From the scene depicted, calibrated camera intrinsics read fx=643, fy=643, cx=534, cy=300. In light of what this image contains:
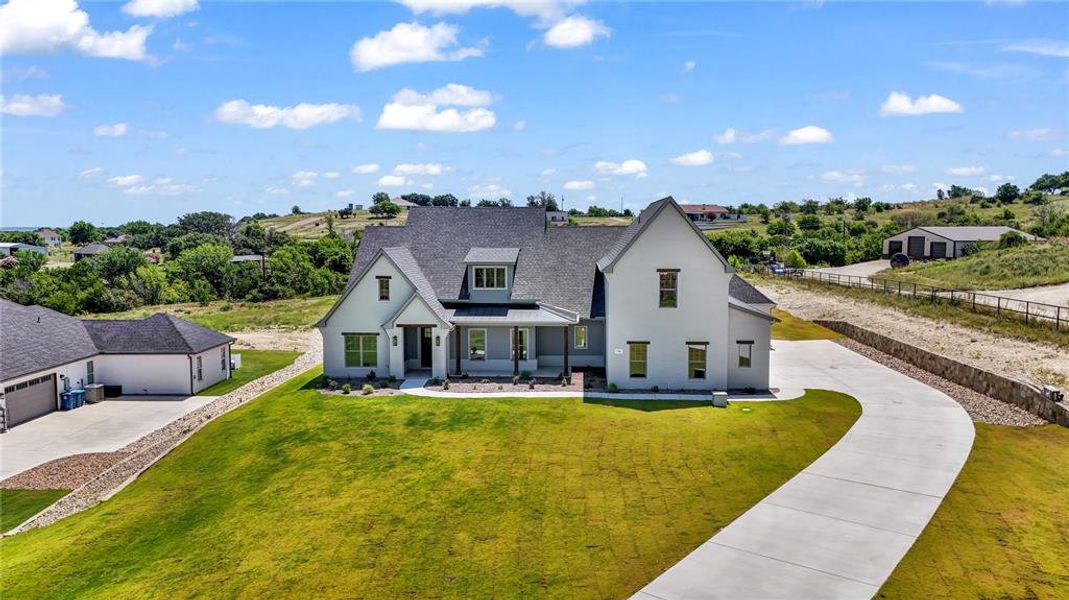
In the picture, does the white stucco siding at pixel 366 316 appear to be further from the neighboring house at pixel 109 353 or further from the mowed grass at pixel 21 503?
the mowed grass at pixel 21 503

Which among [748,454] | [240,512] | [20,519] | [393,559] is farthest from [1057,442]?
[20,519]

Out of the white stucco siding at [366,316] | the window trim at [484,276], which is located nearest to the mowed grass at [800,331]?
the window trim at [484,276]

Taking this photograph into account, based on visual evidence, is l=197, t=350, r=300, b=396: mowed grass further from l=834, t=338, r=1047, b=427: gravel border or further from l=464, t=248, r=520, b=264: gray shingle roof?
l=834, t=338, r=1047, b=427: gravel border

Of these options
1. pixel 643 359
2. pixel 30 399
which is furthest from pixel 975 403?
pixel 30 399

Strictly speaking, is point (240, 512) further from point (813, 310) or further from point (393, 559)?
point (813, 310)

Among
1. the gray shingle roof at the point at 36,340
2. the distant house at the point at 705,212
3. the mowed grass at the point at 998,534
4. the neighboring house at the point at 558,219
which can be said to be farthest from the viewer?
the distant house at the point at 705,212

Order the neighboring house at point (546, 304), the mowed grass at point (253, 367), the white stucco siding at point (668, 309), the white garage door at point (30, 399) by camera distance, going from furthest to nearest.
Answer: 1. the mowed grass at point (253, 367)
2. the neighboring house at point (546, 304)
3. the white stucco siding at point (668, 309)
4. the white garage door at point (30, 399)
